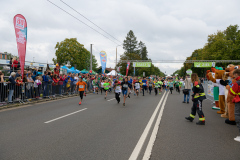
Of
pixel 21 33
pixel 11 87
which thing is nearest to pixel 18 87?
pixel 11 87

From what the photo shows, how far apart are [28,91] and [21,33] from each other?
3.43 m

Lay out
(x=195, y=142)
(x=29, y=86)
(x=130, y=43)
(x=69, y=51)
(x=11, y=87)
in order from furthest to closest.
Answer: (x=130, y=43) < (x=69, y=51) < (x=29, y=86) < (x=11, y=87) < (x=195, y=142)

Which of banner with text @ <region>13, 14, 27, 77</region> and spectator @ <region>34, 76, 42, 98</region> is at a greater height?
banner with text @ <region>13, 14, 27, 77</region>

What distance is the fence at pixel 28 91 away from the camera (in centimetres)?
1001

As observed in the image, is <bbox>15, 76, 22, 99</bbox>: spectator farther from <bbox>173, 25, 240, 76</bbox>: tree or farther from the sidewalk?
<bbox>173, 25, 240, 76</bbox>: tree

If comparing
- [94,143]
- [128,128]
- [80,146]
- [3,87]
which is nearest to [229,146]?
[128,128]

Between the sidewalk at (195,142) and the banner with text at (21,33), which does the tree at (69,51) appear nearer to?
the banner with text at (21,33)

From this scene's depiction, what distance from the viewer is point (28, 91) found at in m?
11.7

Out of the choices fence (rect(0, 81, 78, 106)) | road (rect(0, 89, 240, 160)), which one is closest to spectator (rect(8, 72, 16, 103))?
fence (rect(0, 81, 78, 106))

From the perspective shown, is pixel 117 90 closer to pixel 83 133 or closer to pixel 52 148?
pixel 83 133

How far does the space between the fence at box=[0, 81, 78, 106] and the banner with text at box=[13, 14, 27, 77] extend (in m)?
1.08

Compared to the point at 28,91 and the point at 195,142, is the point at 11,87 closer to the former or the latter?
the point at 28,91

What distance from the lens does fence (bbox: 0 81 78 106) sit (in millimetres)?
10007

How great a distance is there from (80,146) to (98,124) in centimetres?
206
